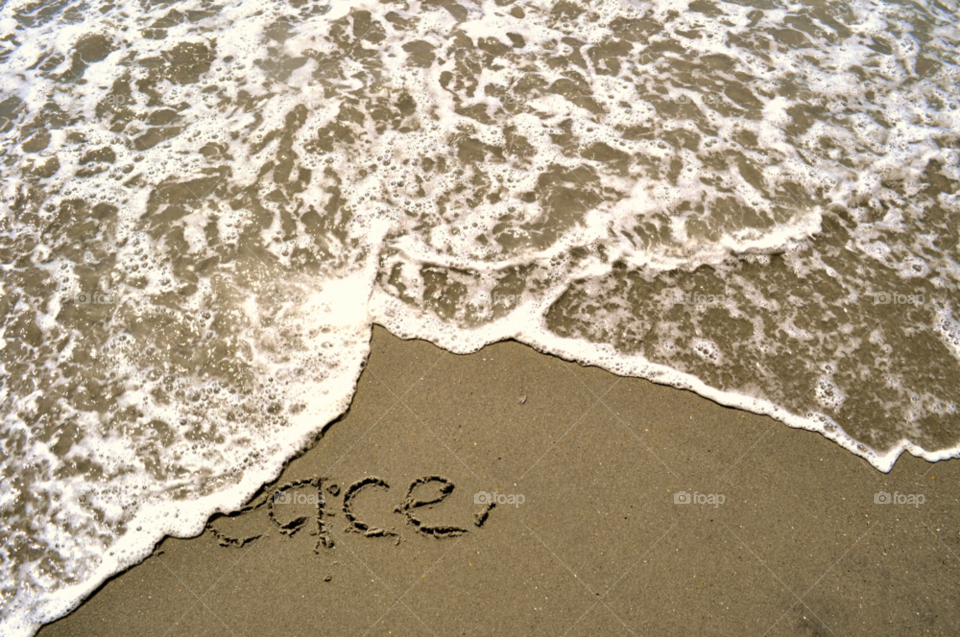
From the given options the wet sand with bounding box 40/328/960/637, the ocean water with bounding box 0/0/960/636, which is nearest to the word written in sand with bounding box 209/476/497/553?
the wet sand with bounding box 40/328/960/637

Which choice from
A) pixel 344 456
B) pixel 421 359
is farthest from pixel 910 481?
pixel 344 456

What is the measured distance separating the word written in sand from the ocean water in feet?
0.73

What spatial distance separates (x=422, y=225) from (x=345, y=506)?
2246 millimetres

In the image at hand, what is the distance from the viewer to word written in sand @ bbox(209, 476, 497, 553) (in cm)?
314

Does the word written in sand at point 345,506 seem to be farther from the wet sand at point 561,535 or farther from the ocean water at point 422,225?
the ocean water at point 422,225

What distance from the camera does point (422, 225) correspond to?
175 inches

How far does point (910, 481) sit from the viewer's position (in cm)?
332

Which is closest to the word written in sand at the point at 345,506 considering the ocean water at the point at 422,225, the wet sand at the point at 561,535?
the wet sand at the point at 561,535

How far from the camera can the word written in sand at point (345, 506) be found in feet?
10.3

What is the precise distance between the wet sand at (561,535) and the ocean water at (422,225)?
0.23m

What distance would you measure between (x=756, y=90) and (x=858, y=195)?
59.9 inches

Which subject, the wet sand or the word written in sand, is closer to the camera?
the wet sand

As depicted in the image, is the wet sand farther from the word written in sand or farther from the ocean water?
the ocean water

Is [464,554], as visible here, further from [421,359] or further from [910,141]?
[910,141]
